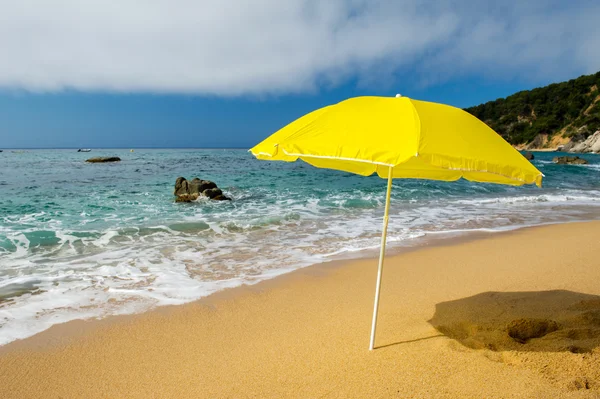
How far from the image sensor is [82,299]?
523 cm

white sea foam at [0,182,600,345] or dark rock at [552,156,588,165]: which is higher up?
dark rock at [552,156,588,165]

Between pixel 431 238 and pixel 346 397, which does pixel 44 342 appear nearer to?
pixel 346 397

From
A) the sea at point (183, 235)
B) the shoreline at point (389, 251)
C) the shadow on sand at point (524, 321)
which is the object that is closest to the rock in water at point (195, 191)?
the sea at point (183, 235)

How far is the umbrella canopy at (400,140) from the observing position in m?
2.69

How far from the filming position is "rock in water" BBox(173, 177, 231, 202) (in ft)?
51.7

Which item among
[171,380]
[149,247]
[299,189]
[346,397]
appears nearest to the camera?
[346,397]

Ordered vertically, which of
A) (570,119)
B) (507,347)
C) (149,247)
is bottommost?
(149,247)

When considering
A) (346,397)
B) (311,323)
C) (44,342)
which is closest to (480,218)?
(311,323)

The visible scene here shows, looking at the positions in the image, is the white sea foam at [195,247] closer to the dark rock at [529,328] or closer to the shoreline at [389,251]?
the shoreline at [389,251]

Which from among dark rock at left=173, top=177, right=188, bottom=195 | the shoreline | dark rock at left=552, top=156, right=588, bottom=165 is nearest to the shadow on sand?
the shoreline

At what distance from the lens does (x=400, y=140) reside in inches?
108

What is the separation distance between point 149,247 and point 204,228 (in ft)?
7.55

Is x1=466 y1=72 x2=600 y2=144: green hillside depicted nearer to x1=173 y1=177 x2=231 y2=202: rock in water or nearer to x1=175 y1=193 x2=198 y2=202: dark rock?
x1=173 y1=177 x2=231 y2=202: rock in water

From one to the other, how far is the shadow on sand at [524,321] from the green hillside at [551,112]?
95417mm
